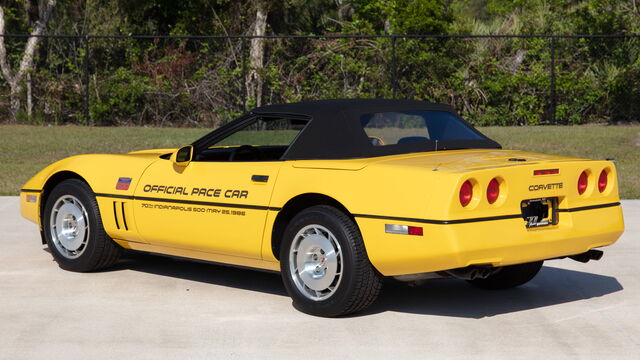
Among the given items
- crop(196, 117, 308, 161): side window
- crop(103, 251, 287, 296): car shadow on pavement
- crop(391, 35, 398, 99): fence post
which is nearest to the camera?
crop(196, 117, 308, 161): side window

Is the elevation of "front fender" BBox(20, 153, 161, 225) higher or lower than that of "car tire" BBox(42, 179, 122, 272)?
higher

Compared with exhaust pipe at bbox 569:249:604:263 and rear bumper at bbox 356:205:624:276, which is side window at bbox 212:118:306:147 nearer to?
rear bumper at bbox 356:205:624:276

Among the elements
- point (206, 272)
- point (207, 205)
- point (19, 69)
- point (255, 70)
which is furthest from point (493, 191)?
point (19, 69)

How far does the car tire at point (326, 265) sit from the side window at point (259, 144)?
1002mm

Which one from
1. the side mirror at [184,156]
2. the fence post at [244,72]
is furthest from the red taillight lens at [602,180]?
the fence post at [244,72]

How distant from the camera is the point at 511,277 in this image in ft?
24.6

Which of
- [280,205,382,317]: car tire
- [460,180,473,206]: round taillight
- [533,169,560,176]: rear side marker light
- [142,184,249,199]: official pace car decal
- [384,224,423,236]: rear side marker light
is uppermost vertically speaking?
[533,169,560,176]: rear side marker light

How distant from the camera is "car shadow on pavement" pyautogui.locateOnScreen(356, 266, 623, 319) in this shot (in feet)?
22.4

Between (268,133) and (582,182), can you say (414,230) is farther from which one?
(268,133)

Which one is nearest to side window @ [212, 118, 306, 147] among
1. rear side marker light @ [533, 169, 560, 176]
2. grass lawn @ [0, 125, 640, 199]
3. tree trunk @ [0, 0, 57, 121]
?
rear side marker light @ [533, 169, 560, 176]

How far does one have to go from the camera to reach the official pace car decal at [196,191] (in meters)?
7.04

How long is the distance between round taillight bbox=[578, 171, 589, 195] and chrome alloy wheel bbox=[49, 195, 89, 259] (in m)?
3.62

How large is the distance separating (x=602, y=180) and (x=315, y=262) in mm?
1976

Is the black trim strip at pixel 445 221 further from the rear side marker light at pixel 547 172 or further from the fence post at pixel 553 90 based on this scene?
the fence post at pixel 553 90
